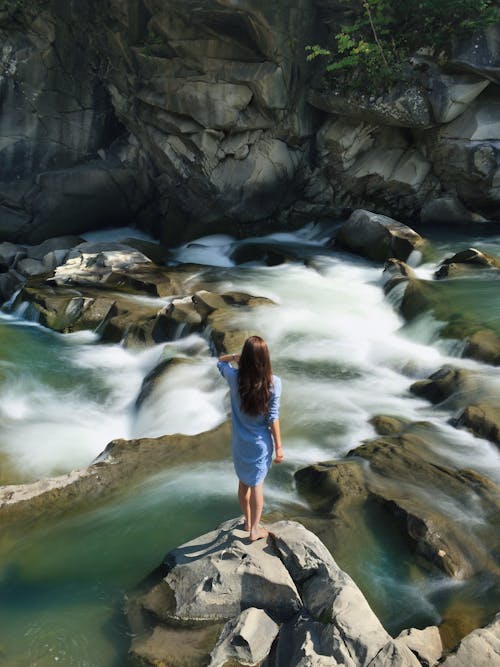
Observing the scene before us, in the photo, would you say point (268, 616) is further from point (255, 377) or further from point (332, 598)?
point (255, 377)

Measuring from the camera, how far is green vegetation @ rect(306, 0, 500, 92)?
15602 mm

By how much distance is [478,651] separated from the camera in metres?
3.66

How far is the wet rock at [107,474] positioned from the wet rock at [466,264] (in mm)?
7577

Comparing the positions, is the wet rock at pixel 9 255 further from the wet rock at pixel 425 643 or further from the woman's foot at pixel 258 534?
the wet rock at pixel 425 643

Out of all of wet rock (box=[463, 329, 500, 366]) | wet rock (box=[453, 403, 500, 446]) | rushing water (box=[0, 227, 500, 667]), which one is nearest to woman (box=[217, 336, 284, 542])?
rushing water (box=[0, 227, 500, 667])

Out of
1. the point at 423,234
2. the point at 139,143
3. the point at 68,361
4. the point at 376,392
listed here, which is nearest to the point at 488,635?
the point at 376,392

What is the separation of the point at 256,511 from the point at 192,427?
3.50 m

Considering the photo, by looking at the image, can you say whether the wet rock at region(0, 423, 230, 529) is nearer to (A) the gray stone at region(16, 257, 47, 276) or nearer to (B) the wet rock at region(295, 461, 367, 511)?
(B) the wet rock at region(295, 461, 367, 511)

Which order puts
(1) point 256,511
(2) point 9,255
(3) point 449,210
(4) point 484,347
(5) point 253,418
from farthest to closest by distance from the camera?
(3) point 449,210 < (2) point 9,255 < (4) point 484,347 < (1) point 256,511 < (5) point 253,418

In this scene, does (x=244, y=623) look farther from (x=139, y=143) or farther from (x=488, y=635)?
(x=139, y=143)

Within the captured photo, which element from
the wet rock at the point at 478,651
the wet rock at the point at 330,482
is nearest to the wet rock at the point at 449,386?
the wet rock at the point at 330,482

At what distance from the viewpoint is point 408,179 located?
17969 mm

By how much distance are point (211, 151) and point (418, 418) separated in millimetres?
12329

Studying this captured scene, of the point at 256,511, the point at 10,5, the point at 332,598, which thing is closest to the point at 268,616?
the point at 332,598
